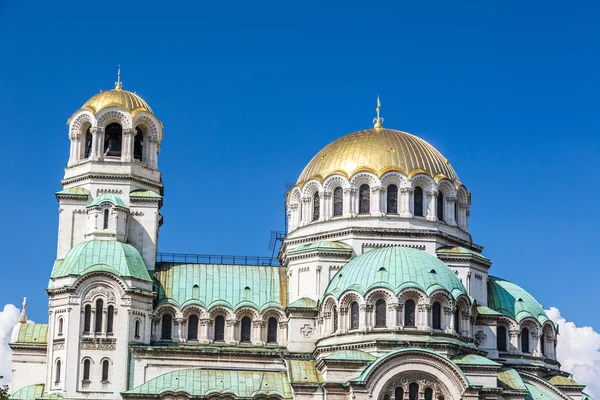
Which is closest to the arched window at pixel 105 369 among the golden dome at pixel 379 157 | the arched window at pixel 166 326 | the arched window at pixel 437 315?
the arched window at pixel 166 326

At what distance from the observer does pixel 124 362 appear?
214ft

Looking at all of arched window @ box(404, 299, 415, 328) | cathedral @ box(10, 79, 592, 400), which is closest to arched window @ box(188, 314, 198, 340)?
cathedral @ box(10, 79, 592, 400)

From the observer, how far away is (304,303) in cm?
6825

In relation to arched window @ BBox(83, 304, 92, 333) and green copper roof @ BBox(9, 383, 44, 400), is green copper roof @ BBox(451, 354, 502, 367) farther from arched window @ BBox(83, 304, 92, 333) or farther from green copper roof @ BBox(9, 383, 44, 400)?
green copper roof @ BBox(9, 383, 44, 400)

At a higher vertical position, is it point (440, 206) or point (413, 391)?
point (440, 206)

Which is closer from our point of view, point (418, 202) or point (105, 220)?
point (105, 220)

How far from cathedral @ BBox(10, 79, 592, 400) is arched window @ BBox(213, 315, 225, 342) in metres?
0.08

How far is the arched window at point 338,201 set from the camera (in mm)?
71688

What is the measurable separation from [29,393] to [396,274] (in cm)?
2017

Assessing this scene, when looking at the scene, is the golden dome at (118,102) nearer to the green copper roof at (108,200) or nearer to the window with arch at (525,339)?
the green copper roof at (108,200)

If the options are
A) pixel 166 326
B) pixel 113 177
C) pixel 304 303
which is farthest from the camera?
pixel 113 177

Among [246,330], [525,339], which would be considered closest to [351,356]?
[246,330]

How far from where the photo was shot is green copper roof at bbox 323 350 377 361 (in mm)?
62312

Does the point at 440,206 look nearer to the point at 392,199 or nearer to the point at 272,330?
the point at 392,199
